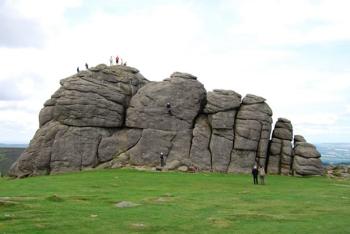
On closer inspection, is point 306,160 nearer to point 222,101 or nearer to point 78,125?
point 222,101

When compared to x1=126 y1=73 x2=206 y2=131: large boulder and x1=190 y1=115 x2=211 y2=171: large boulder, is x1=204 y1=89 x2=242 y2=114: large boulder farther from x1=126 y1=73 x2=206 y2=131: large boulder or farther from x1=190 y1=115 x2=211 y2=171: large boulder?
x1=190 y1=115 x2=211 y2=171: large boulder

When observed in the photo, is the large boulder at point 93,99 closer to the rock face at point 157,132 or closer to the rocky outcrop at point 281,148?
the rock face at point 157,132

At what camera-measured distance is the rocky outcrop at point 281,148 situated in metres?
87.9

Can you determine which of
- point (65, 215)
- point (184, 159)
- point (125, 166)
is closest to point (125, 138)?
point (125, 166)

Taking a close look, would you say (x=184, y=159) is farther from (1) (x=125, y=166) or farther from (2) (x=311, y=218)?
(2) (x=311, y=218)

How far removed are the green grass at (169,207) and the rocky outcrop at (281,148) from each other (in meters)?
20.3

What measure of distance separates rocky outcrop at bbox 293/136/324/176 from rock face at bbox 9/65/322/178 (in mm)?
186

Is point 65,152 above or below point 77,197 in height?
above

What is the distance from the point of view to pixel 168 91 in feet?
294

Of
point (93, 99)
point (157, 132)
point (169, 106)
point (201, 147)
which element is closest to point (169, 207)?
point (201, 147)

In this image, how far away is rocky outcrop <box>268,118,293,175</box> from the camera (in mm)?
87938

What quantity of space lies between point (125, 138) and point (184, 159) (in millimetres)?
12333

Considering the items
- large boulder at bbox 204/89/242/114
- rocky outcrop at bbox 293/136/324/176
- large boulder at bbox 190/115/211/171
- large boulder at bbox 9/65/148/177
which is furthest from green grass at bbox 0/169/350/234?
large boulder at bbox 204/89/242/114

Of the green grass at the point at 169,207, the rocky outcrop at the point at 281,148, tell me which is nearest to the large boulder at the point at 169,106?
the rocky outcrop at the point at 281,148
